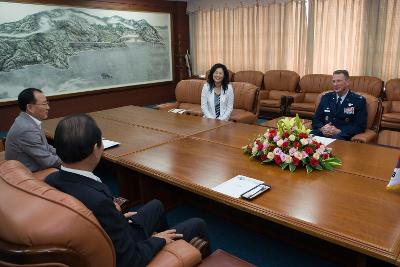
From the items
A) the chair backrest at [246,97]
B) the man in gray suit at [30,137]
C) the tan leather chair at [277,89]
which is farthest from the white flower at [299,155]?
the tan leather chair at [277,89]

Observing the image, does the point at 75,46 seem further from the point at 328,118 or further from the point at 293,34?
the point at 328,118

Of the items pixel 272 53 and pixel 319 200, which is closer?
pixel 319 200

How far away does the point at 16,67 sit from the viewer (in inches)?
212

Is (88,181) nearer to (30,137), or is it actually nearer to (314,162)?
(314,162)

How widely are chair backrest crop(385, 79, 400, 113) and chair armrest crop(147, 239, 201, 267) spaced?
15.4 feet

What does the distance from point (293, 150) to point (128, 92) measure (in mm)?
5702

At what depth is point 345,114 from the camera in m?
3.20

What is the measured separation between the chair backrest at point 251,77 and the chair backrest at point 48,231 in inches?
234

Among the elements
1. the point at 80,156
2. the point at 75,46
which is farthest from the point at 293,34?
the point at 80,156

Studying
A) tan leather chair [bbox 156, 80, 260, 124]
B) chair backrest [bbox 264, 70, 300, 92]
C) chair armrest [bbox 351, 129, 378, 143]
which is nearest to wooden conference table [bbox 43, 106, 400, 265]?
chair armrest [bbox 351, 129, 378, 143]

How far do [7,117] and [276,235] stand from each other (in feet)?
16.3

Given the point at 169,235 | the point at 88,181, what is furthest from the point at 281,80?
the point at 88,181

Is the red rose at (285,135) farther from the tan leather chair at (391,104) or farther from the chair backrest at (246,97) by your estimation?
the tan leather chair at (391,104)

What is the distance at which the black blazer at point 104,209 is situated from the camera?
114 cm
